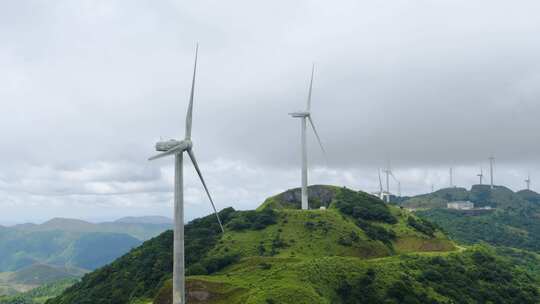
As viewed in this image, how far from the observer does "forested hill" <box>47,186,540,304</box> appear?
10272 cm

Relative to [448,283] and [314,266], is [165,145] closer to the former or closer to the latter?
[314,266]

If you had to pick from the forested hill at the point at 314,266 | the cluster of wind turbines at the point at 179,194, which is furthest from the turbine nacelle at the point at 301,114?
the cluster of wind turbines at the point at 179,194

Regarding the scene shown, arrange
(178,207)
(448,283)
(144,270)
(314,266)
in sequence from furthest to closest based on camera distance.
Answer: (144,270), (448,283), (314,266), (178,207)

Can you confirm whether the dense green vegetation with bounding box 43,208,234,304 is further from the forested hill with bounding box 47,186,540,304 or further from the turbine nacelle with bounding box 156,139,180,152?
the turbine nacelle with bounding box 156,139,180,152

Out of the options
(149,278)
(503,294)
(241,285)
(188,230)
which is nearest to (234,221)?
(188,230)

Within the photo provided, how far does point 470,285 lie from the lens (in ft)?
438

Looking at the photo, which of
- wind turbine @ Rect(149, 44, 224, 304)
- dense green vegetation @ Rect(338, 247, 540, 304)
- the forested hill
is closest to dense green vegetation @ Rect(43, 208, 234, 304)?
the forested hill

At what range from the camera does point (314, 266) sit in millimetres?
110750

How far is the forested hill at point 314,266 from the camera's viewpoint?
103m

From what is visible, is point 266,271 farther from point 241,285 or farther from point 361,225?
point 361,225

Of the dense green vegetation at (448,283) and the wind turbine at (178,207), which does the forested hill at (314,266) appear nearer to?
the dense green vegetation at (448,283)

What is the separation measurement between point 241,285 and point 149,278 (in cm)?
5395

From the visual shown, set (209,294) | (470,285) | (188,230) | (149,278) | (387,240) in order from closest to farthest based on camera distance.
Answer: (209,294), (470,285), (149,278), (387,240), (188,230)

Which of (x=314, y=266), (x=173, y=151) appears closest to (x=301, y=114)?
(x=314, y=266)
